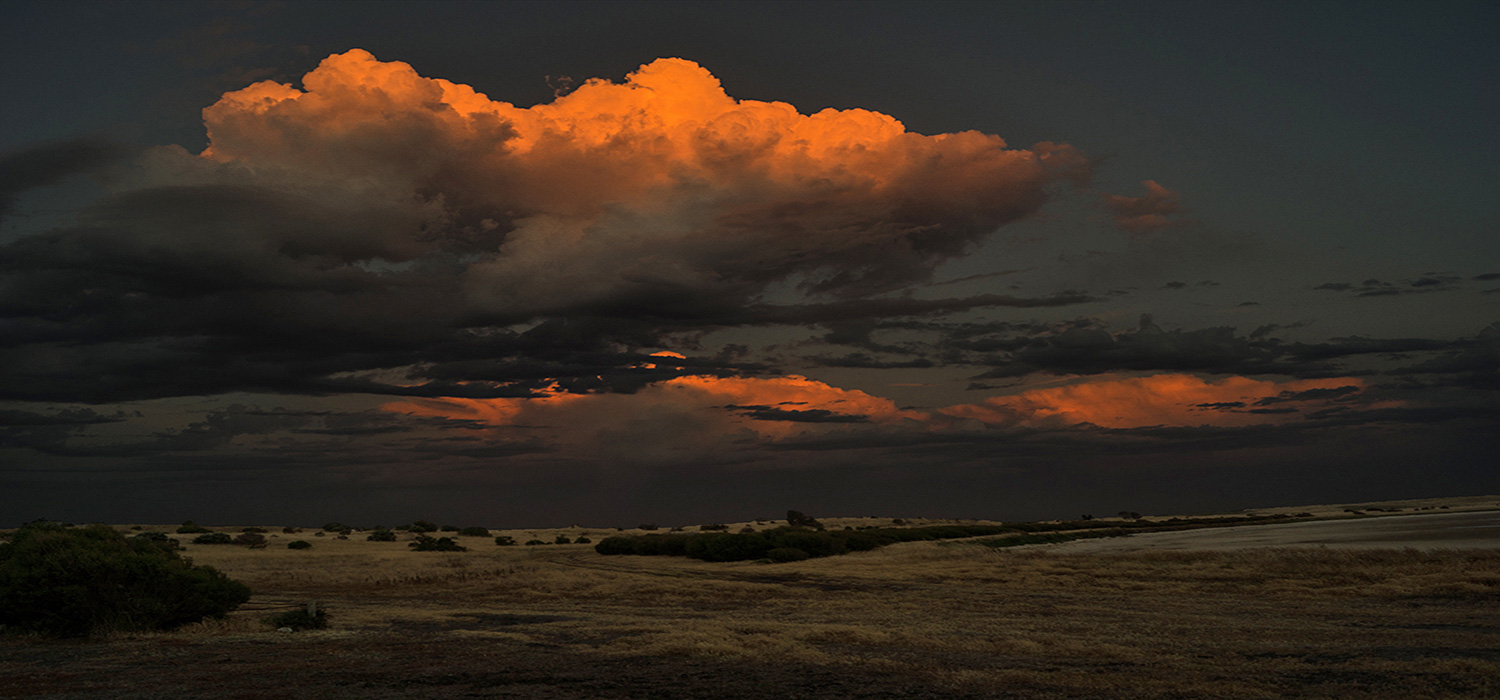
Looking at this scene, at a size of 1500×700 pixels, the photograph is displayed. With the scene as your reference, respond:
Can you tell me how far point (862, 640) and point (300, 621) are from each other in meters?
16.3

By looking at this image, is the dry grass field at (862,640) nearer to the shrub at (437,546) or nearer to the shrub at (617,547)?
the shrub at (617,547)

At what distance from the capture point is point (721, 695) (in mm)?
15398

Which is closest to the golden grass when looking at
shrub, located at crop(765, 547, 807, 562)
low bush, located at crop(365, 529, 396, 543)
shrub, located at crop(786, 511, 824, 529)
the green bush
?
the green bush

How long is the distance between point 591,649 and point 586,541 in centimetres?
7258

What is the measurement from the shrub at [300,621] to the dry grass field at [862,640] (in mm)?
367

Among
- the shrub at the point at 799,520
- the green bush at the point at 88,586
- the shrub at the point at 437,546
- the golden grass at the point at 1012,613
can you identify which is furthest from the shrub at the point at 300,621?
the shrub at the point at 799,520

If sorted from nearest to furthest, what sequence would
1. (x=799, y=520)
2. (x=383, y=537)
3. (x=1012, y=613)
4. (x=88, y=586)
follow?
(x=88, y=586)
(x=1012, y=613)
(x=383, y=537)
(x=799, y=520)

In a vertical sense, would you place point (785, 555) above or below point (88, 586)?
below

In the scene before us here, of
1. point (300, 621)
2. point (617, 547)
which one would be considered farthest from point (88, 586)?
point (617, 547)

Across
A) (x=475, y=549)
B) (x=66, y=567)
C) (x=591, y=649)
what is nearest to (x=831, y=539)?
(x=475, y=549)

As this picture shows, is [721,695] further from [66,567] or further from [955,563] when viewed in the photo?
[955,563]

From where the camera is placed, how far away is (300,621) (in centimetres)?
2439

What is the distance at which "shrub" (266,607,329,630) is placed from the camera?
24312 mm

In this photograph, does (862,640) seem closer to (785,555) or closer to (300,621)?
(300,621)
